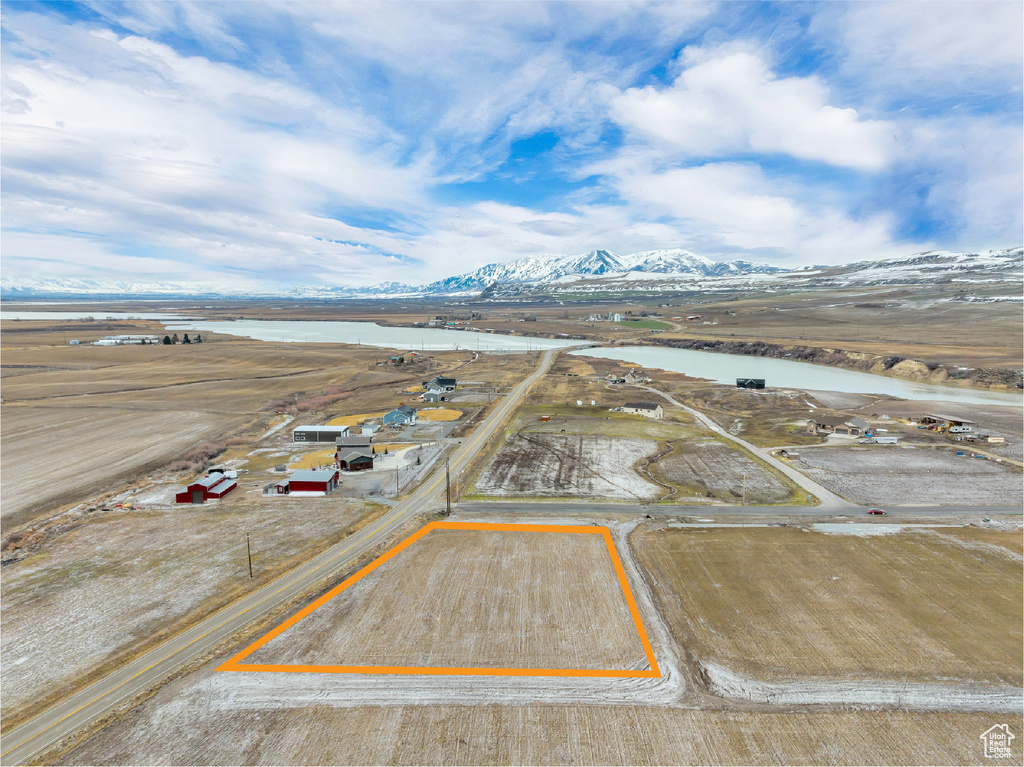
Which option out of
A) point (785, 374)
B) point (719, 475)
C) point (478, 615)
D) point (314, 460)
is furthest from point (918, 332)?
point (314, 460)

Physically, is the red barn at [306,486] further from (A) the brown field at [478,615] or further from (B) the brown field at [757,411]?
(B) the brown field at [757,411]

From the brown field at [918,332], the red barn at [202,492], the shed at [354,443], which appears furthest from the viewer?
the brown field at [918,332]

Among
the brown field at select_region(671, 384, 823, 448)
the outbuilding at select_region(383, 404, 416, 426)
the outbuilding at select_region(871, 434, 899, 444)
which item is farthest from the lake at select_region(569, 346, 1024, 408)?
the outbuilding at select_region(383, 404, 416, 426)

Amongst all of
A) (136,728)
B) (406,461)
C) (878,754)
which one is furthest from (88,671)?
(878,754)

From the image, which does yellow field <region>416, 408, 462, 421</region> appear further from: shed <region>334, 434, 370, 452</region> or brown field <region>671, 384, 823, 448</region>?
brown field <region>671, 384, 823, 448</region>

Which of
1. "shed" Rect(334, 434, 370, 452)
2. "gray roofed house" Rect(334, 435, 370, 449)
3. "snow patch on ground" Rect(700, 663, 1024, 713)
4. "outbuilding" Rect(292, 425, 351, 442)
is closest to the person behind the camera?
"snow patch on ground" Rect(700, 663, 1024, 713)

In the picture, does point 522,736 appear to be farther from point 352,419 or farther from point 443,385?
point 443,385

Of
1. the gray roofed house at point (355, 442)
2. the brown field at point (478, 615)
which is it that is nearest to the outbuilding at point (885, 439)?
the brown field at point (478, 615)
